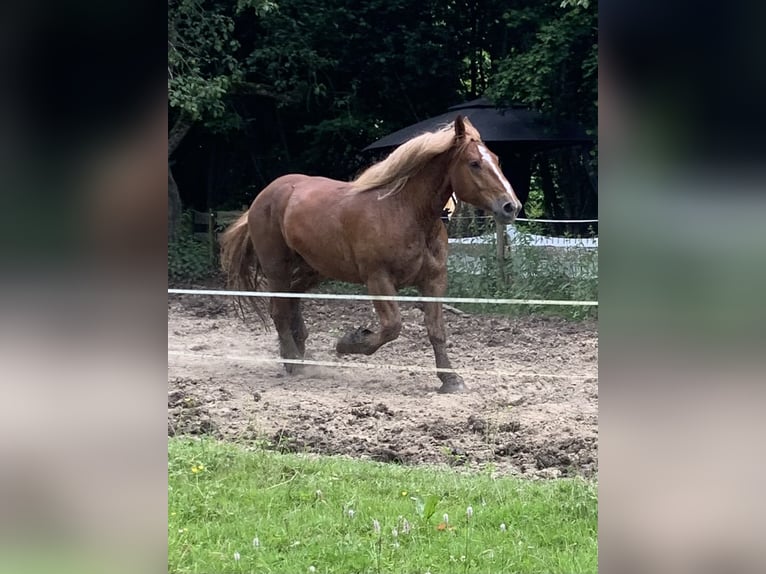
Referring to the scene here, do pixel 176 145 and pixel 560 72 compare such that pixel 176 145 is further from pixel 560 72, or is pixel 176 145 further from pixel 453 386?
pixel 453 386

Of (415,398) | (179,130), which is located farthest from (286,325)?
(179,130)

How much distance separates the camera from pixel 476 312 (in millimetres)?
7648

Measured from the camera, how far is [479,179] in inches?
189

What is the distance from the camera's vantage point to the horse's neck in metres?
5.00

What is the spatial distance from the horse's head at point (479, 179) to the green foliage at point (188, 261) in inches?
227

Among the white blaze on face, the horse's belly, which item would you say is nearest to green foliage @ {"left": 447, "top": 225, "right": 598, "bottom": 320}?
the horse's belly

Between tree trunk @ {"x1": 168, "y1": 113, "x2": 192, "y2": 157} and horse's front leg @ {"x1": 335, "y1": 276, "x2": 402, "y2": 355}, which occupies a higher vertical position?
tree trunk @ {"x1": 168, "y1": 113, "x2": 192, "y2": 157}

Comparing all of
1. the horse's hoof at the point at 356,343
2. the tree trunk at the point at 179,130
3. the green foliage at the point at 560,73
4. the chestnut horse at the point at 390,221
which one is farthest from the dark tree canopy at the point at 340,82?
the horse's hoof at the point at 356,343

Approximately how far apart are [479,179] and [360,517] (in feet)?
8.38

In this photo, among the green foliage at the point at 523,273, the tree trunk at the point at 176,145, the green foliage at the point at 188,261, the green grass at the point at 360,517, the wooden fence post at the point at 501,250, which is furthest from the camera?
the tree trunk at the point at 176,145

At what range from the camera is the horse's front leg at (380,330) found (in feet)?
16.2

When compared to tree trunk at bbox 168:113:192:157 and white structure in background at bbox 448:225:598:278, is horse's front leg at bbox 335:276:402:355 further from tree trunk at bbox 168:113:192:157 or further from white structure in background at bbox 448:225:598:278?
tree trunk at bbox 168:113:192:157

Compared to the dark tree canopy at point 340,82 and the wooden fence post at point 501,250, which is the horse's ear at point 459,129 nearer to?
the wooden fence post at point 501,250

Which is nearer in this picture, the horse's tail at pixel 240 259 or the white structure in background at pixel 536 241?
the horse's tail at pixel 240 259
